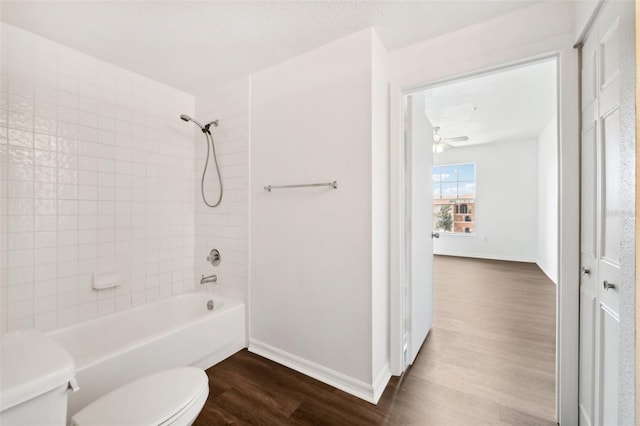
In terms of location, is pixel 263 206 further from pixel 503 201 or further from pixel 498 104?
pixel 503 201

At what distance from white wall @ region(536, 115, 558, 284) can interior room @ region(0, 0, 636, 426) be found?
303cm

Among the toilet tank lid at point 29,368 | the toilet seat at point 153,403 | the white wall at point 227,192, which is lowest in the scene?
the toilet seat at point 153,403

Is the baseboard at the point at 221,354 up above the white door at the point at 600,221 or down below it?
below

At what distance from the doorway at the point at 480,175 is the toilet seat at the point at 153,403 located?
1.42 m

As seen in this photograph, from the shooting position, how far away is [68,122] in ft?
6.33

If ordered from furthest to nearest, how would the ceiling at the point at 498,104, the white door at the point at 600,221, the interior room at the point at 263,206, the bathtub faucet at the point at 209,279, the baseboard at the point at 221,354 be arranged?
the ceiling at the point at 498,104, the bathtub faucet at the point at 209,279, the baseboard at the point at 221,354, the interior room at the point at 263,206, the white door at the point at 600,221

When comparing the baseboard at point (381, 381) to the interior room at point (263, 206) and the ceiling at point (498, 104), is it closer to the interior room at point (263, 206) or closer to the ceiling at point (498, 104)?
the interior room at point (263, 206)

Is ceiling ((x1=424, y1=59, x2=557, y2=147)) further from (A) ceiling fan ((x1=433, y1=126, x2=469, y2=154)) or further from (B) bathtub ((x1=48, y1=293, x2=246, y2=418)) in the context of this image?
(B) bathtub ((x1=48, y1=293, x2=246, y2=418))

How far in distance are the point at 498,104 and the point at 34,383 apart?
4.77 meters

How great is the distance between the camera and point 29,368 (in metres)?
0.96

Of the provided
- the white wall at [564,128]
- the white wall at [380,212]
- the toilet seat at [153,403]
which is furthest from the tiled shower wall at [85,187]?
the white wall at [564,128]

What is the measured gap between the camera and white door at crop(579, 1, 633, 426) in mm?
1026

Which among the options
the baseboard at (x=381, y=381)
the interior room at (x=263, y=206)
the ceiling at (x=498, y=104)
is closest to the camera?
the interior room at (x=263, y=206)

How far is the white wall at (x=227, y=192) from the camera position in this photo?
7.68ft
